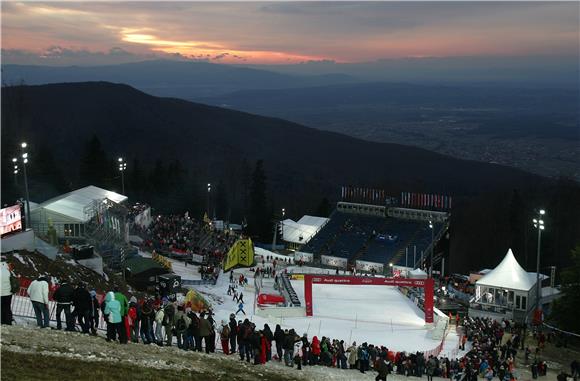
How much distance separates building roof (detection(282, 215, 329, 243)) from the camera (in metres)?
67.9

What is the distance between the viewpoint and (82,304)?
51.8ft

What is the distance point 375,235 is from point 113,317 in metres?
45.1

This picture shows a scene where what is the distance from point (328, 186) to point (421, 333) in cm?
13393

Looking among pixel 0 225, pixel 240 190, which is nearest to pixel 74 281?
pixel 0 225

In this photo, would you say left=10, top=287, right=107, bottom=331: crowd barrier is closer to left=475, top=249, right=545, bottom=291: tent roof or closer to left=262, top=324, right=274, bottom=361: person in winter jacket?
left=262, top=324, right=274, bottom=361: person in winter jacket

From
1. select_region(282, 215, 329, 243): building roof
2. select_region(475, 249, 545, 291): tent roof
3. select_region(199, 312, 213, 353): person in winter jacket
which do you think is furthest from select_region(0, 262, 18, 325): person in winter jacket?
select_region(282, 215, 329, 243): building roof

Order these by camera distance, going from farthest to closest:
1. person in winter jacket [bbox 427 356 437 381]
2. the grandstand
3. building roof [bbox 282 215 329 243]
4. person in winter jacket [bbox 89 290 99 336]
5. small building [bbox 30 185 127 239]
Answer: building roof [bbox 282 215 329 243] → the grandstand → small building [bbox 30 185 127 239] → person in winter jacket [bbox 427 356 437 381] → person in winter jacket [bbox 89 290 99 336]

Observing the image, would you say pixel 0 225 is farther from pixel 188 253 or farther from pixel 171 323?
pixel 188 253

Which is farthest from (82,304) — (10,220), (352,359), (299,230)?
(299,230)

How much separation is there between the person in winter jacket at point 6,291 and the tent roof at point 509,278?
2878 centimetres

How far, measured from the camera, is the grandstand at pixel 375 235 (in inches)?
2178

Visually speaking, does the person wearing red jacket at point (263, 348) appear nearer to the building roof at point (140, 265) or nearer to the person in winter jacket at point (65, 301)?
the person in winter jacket at point (65, 301)

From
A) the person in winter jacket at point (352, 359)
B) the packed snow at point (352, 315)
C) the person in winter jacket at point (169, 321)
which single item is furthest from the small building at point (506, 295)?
the person in winter jacket at point (169, 321)

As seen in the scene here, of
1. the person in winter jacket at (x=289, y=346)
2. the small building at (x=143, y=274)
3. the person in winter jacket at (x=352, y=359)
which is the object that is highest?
the person in winter jacket at (x=289, y=346)
